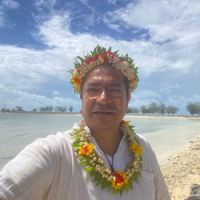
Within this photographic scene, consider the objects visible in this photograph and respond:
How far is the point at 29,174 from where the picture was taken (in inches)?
51.4

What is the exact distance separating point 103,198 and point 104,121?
0.56 meters

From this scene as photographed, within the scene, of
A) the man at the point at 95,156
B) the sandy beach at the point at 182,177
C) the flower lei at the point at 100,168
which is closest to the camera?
the man at the point at 95,156

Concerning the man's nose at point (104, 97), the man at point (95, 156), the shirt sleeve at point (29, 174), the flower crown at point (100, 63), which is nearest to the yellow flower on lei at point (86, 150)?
the man at point (95, 156)

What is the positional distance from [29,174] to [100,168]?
1.77ft

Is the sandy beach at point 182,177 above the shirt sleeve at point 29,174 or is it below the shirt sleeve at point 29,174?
below

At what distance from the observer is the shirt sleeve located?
122 cm

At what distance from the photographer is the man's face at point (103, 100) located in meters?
1.75

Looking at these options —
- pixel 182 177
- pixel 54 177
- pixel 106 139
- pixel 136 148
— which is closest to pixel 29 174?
pixel 54 177

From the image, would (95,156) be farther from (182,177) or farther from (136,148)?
(182,177)

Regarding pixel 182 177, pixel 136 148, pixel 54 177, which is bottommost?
pixel 182 177

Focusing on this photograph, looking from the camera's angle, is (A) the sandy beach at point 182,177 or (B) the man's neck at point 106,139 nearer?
(B) the man's neck at point 106,139

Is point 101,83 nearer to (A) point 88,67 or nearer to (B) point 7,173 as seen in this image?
(A) point 88,67

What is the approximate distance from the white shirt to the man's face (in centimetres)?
15

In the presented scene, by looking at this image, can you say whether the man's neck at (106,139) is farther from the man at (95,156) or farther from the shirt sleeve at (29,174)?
the shirt sleeve at (29,174)
